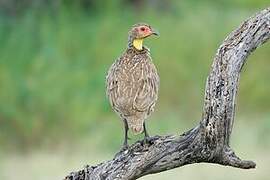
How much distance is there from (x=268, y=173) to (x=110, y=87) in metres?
2.59

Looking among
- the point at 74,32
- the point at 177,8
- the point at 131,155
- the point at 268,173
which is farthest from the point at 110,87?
the point at 177,8

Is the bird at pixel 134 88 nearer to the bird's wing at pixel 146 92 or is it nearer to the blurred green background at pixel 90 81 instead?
the bird's wing at pixel 146 92

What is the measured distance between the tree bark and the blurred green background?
2.39 meters

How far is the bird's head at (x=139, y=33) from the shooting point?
3508 mm

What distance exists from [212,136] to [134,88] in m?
0.26

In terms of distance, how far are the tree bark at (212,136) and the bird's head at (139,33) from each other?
285 millimetres

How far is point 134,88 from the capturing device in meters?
3.36

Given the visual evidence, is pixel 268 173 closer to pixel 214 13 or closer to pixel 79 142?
pixel 79 142

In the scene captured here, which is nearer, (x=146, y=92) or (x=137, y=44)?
(x=146, y=92)

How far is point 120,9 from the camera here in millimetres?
7266

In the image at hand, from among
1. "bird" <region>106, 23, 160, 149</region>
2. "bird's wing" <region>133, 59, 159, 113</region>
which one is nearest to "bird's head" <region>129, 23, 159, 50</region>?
"bird" <region>106, 23, 160, 149</region>

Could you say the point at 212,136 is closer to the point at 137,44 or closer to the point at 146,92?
the point at 146,92

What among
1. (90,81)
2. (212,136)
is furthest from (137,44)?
(90,81)

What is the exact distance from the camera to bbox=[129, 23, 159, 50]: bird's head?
351 cm
